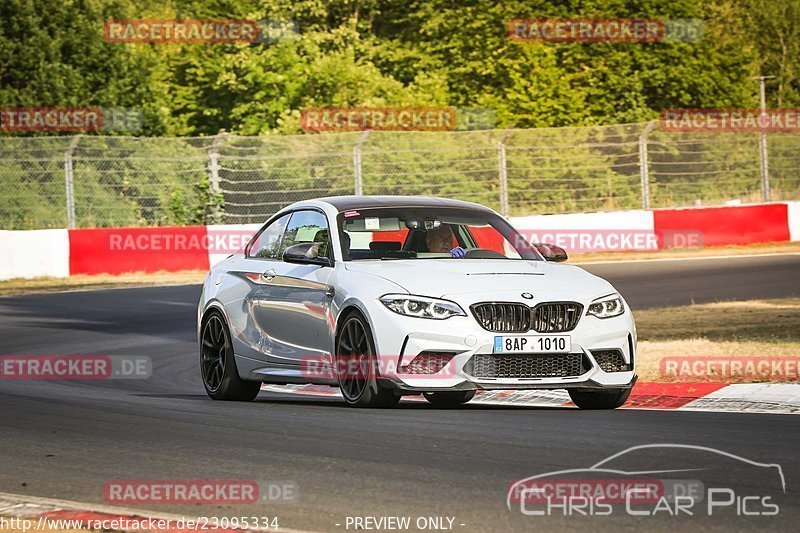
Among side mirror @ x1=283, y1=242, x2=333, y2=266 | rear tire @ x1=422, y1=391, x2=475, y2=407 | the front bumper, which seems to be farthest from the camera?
rear tire @ x1=422, y1=391, x2=475, y2=407

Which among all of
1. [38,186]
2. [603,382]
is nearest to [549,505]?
[603,382]

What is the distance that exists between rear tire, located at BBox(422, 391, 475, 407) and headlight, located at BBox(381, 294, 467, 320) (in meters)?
1.49

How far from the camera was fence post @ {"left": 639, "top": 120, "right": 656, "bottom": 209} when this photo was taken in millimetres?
33000

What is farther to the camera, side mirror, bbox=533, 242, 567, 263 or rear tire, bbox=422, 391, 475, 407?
rear tire, bbox=422, 391, 475, 407

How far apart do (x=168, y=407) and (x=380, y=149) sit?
882 inches

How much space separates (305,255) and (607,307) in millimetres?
2186

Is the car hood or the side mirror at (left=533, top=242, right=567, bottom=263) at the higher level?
the side mirror at (left=533, top=242, right=567, bottom=263)

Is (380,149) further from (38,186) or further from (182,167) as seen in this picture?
(38,186)

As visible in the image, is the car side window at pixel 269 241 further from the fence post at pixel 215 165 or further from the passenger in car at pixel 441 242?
the fence post at pixel 215 165

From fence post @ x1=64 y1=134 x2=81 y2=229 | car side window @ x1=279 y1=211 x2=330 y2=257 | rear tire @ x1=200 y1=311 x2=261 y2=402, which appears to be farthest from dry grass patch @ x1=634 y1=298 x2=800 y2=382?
fence post @ x1=64 y1=134 x2=81 y2=229

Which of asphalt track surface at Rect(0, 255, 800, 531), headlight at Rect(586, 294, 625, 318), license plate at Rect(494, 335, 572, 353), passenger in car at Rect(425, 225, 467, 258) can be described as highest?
passenger in car at Rect(425, 225, 467, 258)

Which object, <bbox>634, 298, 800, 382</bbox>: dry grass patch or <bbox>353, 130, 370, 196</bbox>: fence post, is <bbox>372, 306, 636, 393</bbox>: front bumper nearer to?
<bbox>634, 298, 800, 382</bbox>: dry grass patch

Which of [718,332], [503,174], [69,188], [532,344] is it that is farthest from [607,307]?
[503,174]

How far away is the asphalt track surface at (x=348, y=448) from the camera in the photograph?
6820mm
